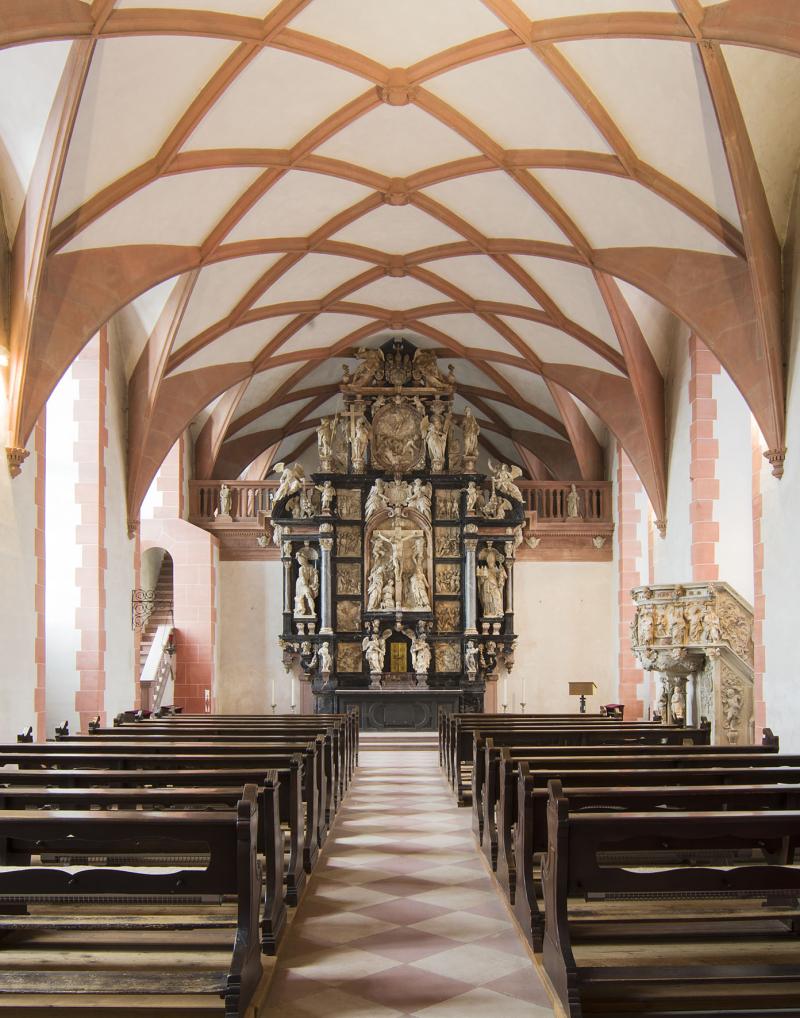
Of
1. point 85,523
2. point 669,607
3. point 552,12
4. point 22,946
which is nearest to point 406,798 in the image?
point 669,607

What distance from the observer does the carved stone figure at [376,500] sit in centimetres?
2372

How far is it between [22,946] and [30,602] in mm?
8601

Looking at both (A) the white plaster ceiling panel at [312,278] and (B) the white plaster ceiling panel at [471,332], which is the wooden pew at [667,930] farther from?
(B) the white plaster ceiling panel at [471,332]

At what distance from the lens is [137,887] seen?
4.71m

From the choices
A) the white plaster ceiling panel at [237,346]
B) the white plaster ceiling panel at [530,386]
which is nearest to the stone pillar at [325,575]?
the white plaster ceiling panel at [237,346]

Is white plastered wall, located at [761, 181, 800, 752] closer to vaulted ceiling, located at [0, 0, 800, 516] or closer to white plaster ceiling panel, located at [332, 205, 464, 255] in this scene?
vaulted ceiling, located at [0, 0, 800, 516]

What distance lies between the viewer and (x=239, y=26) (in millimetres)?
11281

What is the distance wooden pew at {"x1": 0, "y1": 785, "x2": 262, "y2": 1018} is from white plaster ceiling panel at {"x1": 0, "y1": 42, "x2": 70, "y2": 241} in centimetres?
857

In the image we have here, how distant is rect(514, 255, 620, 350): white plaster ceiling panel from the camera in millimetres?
17969

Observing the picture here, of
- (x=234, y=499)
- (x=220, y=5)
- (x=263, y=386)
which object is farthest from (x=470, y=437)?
(x=220, y=5)

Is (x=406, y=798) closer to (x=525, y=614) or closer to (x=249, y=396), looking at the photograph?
(x=525, y=614)

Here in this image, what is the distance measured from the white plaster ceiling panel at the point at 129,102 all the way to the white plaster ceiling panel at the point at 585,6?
3.27m

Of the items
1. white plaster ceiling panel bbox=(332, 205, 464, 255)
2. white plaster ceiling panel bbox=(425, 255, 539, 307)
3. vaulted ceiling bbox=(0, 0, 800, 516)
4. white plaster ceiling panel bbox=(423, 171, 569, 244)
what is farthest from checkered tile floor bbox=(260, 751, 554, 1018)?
white plaster ceiling panel bbox=(425, 255, 539, 307)

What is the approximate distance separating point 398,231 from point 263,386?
7632mm
